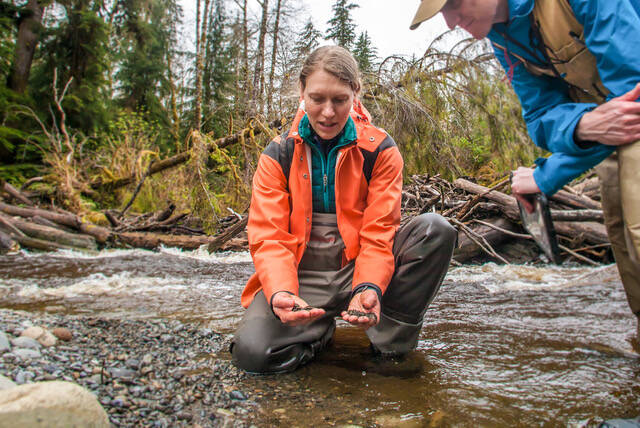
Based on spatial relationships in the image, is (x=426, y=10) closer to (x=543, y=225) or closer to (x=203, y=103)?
(x=543, y=225)

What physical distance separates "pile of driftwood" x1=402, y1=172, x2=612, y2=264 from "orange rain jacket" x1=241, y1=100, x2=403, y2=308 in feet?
10.7

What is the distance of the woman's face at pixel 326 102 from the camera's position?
6.48 ft

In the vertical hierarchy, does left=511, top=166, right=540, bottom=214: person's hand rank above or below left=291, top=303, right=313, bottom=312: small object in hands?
above

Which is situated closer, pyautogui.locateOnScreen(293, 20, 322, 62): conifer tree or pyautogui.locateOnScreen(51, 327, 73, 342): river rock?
pyautogui.locateOnScreen(51, 327, 73, 342): river rock

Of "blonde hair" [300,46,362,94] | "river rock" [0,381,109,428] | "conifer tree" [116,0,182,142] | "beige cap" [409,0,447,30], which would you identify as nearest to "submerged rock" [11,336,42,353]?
"river rock" [0,381,109,428]

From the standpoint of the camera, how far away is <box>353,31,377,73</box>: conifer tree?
6191mm

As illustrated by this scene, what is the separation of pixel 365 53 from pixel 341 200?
193 inches

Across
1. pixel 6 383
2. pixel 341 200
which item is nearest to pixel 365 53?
pixel 341 200

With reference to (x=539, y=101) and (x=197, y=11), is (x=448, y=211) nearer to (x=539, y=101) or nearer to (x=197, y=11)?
(x=539, y=101)

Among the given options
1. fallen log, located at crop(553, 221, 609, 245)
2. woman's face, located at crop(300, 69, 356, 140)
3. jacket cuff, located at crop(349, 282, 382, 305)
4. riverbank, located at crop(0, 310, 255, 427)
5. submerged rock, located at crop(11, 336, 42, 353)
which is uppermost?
woman's face, located at crop(300, 69, 356, 140)

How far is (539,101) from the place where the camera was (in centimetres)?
184

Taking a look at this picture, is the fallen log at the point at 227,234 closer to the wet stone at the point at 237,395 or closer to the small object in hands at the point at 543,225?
the wet stone at the point at 237,395

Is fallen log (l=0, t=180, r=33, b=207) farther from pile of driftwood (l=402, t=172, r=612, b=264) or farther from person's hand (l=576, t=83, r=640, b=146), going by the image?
person's hand (l=576, t=83, r=640, b=146)

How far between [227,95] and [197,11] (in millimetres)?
10268
